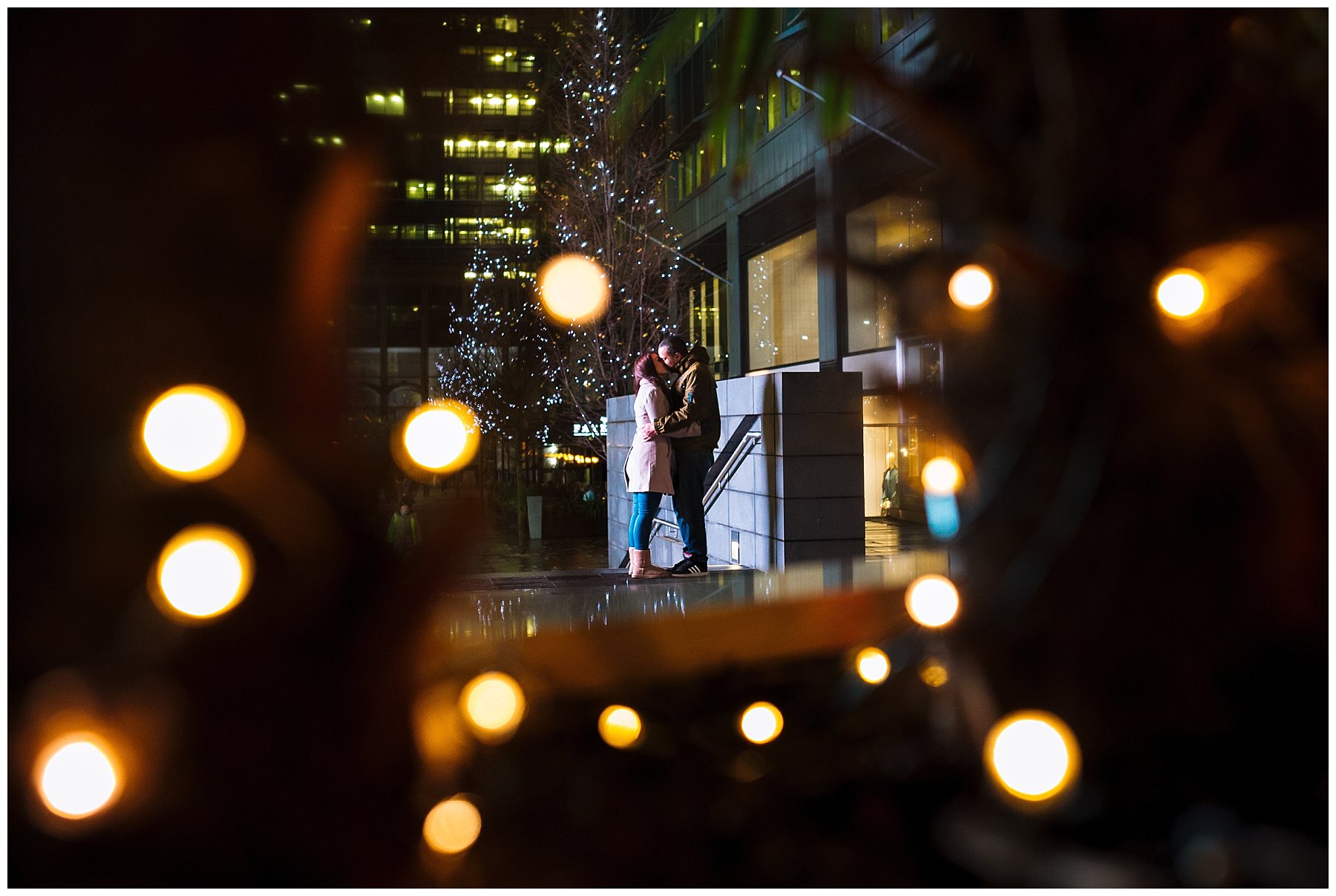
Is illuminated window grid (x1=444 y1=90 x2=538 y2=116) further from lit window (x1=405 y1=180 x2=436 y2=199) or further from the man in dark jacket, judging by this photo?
the man in dark jacket

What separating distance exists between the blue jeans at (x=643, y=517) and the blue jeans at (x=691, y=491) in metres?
0.21

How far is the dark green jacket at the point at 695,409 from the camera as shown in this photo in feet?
21.7

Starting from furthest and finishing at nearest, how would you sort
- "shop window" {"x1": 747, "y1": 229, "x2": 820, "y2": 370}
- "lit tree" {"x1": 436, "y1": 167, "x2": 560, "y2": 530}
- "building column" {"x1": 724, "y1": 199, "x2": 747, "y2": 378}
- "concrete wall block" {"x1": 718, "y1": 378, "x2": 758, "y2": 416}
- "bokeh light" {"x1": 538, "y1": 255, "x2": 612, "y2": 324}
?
"building column" {"x1": 724, "y1": 199, "x2": 747, "y2": 378}
"shop window" {"x1": 747, "y1": 229, "x2": 820, "y2": 370}
"lit tree" {"x1": 436, "y1": 167, "x2": 560, "y2": 530}
"bokeh light" {"x1": 538, "y1": 255, "x2": 612, "y2": 324}
"concrete wall block" {"x1": 718, "y1": 378, "x2": 758, "y2": 416}

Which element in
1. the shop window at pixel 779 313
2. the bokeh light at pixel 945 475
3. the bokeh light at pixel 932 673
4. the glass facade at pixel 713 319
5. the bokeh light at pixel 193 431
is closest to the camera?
the bokeh light at pixel 193 431

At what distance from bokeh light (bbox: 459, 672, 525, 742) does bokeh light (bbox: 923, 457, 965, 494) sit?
877mm

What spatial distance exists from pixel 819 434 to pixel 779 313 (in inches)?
578

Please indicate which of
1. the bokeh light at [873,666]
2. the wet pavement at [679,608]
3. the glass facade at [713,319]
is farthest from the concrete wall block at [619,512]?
the glass facade at [713,319]

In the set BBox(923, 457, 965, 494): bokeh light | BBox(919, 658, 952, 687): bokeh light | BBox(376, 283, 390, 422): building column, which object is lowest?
BBox(919, 658, 952, 687): bokeh light

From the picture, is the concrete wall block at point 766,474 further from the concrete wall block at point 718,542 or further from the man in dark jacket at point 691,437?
the concrete wall block at point 718,542

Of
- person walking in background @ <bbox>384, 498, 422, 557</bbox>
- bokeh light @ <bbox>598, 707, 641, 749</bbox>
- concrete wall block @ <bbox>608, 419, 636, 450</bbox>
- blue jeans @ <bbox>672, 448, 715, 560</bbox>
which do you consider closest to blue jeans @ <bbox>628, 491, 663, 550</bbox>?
blue jeans @ <bbox>672, 448, 715, 560</bbox>

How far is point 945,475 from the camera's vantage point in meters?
1.49

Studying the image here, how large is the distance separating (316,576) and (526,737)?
0.89 meters

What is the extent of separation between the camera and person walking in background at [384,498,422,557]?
105cm

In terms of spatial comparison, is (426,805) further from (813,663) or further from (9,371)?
(813,663)
